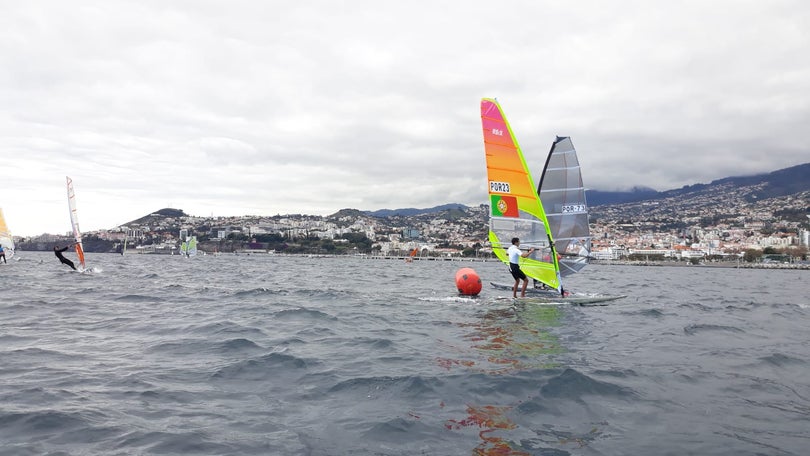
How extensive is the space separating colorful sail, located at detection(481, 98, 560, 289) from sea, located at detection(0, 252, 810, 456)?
13.7 ft

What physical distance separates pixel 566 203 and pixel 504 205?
2832mm

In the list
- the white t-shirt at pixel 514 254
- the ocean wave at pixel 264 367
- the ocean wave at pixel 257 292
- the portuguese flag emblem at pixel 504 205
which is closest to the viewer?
the ocean wave at pixel 264 367

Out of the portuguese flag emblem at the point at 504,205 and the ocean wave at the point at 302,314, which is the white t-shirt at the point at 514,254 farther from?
the ocean wave at the point at 302,314

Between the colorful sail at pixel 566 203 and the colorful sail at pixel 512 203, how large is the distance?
148cm

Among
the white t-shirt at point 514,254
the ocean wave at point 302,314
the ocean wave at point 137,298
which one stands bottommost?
the ocean wave at point 302,314

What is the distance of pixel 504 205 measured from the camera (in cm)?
1648

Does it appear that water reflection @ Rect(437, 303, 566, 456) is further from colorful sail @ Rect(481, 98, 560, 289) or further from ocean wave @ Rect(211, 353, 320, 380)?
ocean wave @ Rect(211, 353, 320, 380)

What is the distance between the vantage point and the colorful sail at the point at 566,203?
690 inches

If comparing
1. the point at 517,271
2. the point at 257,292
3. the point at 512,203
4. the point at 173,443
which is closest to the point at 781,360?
the point at 517,271

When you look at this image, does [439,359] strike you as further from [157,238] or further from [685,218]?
[685,218]

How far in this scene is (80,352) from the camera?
8023 mm

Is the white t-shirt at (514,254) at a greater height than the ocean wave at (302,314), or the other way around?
the white t-shirt at (514,254)

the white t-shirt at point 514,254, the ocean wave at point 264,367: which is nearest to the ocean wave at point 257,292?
the white t-shirt at point 514,254

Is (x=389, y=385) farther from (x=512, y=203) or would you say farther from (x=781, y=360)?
(x=512, y=203)
